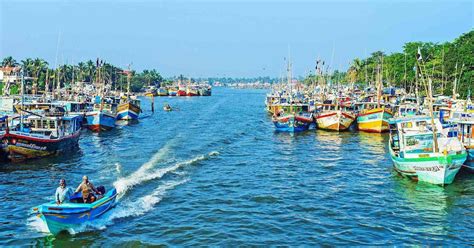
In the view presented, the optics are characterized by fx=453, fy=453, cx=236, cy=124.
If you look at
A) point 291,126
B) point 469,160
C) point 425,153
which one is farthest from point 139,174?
point 291,126

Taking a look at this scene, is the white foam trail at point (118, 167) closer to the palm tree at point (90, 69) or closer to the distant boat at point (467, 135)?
the distant boat at point (467, 135)

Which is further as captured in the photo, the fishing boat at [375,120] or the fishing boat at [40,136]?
the fishing boat at [375,120]

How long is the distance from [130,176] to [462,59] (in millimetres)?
66822

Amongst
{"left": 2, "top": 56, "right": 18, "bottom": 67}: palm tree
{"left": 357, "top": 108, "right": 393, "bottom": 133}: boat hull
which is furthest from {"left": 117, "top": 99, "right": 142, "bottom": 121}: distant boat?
{"left": 2, "top": 56, "right": 18, "bottom": 67}: palm tree

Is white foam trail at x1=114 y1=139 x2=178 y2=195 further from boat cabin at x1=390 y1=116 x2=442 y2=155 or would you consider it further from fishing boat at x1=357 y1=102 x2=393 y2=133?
fishing boat at x1=357 y1=102 x2=393 y2=133

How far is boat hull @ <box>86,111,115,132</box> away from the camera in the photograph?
178 ft

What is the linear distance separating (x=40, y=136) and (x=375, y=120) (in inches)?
1393

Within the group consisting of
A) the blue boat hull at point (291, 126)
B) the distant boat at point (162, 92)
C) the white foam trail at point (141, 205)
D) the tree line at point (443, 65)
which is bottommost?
the white foam trail at point (141, 205)

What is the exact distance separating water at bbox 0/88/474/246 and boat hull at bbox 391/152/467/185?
1.95 ft

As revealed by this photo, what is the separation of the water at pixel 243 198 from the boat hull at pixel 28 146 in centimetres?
85

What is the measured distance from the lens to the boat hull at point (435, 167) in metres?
25.7

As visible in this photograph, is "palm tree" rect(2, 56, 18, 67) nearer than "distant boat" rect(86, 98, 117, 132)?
No

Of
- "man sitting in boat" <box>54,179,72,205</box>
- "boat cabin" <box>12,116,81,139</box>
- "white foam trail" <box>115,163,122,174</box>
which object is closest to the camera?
"man sitting in boat" <box>54,179,72,205</box>

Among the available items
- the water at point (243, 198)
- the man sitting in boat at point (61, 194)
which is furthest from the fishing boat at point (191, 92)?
the man sitting in boat at point (61, 194)
